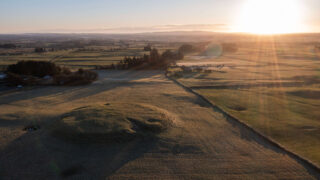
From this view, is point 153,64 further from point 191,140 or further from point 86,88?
point 191,140

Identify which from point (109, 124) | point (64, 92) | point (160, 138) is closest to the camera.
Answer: point (160, 138)

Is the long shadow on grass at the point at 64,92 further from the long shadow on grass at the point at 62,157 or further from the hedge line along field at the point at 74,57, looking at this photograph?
the hedge line along field at the point at 74,57

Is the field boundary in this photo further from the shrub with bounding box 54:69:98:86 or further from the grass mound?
the shrub with bounding box 54:69:98:86

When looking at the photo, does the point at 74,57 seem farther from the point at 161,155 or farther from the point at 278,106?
the point at 161,155

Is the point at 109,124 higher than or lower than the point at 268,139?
higher

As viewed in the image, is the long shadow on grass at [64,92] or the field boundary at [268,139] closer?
the field boundary at [268,139]

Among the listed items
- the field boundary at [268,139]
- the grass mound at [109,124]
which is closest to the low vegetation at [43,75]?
the grass mound at [109,124]

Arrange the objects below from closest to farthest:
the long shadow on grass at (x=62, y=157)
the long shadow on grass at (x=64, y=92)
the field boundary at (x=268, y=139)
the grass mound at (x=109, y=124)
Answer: the long shadow on grass at (x=62, y=157) → the field boundary at (x=268, y=139) → the grass mound at (x=109, y=124) → the long shadow on grass at (x=64, y=92)

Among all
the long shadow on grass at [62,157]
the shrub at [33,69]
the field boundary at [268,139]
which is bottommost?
the long shadow on grass at [62,157]

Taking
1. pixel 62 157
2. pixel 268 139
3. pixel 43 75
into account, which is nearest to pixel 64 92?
pixel 43 75
